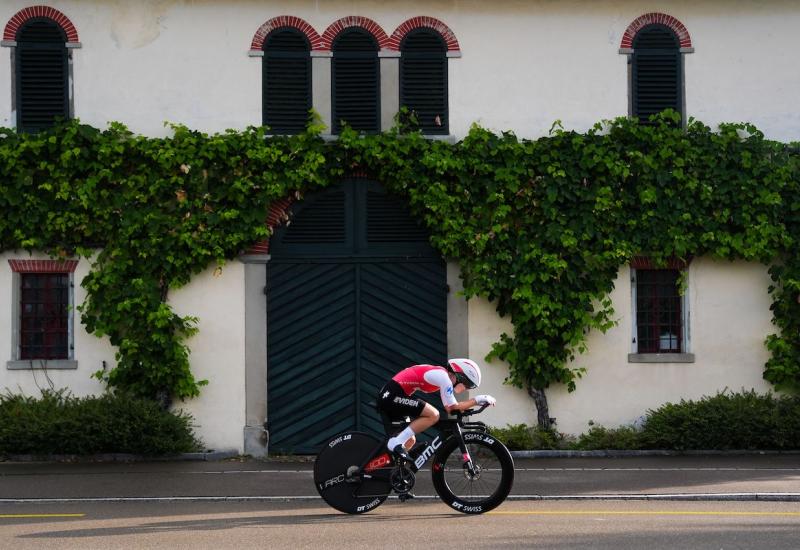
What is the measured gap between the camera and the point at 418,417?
496 inches

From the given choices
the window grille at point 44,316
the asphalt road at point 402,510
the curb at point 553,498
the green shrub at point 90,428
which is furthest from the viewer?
the window grille at point 44,316

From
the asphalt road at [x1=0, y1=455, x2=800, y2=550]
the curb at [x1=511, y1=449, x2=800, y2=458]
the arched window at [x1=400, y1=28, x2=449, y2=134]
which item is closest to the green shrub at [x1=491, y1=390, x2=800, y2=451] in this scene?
the curb at [x1=511, y1=449, x2=800, y2=458]

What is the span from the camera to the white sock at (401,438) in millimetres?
12508

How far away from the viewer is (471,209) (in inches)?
773

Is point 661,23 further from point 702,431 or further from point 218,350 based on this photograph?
point 218,350

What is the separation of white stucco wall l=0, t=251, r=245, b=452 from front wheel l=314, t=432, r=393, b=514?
7.12 metres

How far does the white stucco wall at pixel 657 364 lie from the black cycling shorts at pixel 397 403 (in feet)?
23.7

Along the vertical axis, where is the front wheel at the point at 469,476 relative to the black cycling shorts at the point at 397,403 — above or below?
below

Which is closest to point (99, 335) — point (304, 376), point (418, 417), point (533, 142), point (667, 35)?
point (304, 376)

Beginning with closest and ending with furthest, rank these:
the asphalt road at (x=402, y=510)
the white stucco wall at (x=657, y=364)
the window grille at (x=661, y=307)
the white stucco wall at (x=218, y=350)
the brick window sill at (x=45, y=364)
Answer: the asphalt road at (x=402, y=510) < the brick window sill at (x=45, y=364) < the white stucco wall at (x=218, y=350) < the white stucco wall at (x=657, y=364) < the window grille at (x=661, y=307)

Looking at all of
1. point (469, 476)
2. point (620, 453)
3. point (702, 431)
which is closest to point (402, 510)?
point (469, 476)

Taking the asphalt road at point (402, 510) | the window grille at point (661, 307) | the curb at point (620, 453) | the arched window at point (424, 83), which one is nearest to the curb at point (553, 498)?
the asphalt road at point (402, 510)

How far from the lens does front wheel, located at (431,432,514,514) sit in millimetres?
12305

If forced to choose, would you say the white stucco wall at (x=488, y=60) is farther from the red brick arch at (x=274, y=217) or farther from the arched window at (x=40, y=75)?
the red brick arch at (x=274, y=217)
